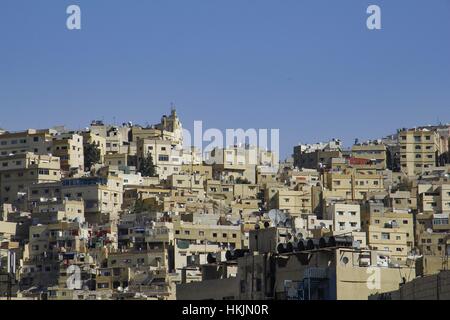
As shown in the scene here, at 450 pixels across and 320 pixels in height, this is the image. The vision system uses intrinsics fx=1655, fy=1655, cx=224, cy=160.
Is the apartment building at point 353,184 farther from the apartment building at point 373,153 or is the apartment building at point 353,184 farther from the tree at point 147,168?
the tree at point 147,168

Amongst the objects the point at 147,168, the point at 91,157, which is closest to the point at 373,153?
the point at 147,168

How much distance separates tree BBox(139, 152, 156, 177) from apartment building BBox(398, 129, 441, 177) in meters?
15.0

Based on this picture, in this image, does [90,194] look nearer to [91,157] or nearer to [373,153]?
[91,157]

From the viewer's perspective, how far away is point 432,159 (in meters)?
97.9

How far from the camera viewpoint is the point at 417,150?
98500mm

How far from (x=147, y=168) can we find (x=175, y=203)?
1172cm

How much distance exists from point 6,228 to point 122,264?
10811mm

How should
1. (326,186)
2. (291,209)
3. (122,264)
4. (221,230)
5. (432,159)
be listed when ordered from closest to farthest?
(122,264)
(221,230)
(291,209)
(326,186)
(432,159)

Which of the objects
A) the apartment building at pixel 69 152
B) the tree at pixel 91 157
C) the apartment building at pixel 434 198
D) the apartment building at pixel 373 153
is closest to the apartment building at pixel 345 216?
the apartment building at pixel 434 198

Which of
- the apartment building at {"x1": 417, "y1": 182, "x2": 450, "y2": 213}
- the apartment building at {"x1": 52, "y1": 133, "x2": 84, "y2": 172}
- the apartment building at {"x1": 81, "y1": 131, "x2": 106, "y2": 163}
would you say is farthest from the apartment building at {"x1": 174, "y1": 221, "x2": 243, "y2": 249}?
the apartment building at {"x1": 81, "y1": 131, "x2": 106, "y2": 163}

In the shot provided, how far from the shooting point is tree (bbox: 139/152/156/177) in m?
94.3

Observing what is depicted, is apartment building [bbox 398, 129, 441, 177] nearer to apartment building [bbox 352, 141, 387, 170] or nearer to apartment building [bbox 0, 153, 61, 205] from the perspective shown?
apartment building [bbox 352, 141, 387, 170]
